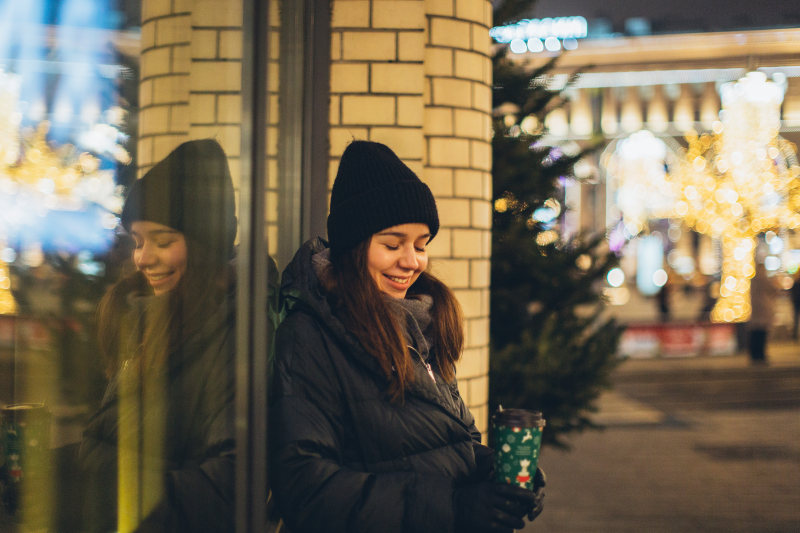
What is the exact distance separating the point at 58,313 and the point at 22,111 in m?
0.27

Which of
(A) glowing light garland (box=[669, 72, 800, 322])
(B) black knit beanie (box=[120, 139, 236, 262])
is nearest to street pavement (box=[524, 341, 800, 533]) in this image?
(B) black knit beanie (box=[120, 139, 236, 262])

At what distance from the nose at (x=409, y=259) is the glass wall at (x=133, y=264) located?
35cm

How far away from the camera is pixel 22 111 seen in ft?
2.98

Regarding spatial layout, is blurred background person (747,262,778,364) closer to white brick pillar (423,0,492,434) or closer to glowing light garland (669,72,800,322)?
glowing light garland (669,72,800,322)

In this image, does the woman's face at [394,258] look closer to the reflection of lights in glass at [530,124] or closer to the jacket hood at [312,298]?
the jacket hood at [312,298]

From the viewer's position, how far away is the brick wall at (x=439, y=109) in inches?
126

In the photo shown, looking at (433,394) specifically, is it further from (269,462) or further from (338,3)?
(338,3)

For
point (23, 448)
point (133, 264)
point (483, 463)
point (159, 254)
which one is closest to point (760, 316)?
point (483, 463)

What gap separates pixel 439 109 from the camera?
11.4 feet

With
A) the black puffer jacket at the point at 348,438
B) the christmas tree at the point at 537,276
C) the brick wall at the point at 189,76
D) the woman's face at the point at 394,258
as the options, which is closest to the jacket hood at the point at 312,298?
the black puffer jacket at the point at 348,438

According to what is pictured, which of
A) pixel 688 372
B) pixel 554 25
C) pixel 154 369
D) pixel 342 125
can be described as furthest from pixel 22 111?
pixel 554 25

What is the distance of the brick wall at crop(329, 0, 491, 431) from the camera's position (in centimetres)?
319

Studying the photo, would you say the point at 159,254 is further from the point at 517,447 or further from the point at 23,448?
the point at 517,447

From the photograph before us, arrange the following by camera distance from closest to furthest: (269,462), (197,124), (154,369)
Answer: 1. (154,369)
2. (197,124)
3. (269,462)
